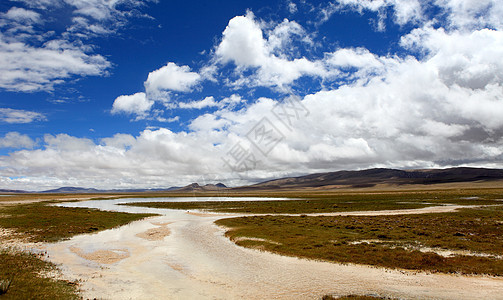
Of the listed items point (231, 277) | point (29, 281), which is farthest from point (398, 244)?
point (29, 281)

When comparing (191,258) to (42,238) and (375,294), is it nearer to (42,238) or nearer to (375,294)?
(375,294)

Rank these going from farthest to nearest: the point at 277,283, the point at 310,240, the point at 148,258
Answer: the point at 310,240
the point at 148,258
the point at 277,283

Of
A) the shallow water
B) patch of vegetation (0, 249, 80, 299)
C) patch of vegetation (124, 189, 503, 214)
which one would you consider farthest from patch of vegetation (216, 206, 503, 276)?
patch of vegetation (124, 189, 503, 214)

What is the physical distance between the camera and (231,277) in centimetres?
2048

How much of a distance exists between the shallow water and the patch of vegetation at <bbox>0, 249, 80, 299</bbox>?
1.09 metres

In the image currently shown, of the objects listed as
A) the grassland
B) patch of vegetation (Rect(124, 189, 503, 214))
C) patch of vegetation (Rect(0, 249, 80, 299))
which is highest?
patch of vegetation (Rect(0, 249, 80, 299))

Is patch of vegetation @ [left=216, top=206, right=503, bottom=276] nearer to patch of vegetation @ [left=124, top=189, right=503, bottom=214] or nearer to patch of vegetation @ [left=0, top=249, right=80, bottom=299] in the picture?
patch of vegetation @ [left=0, top=249, right=80, bottom=299]

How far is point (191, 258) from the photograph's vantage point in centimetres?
2641

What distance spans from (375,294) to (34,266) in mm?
23980

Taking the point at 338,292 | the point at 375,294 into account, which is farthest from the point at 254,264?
the point at 375,294

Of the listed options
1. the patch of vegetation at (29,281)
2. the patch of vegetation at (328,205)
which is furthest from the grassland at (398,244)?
the patch of vegetation at (328,205)

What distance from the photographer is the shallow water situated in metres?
17.0

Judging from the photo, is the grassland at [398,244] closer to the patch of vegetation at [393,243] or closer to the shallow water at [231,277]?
the patch of vegetation at [393,243]

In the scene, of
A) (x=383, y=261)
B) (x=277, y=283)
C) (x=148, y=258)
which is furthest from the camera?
(x=148, y=258)
